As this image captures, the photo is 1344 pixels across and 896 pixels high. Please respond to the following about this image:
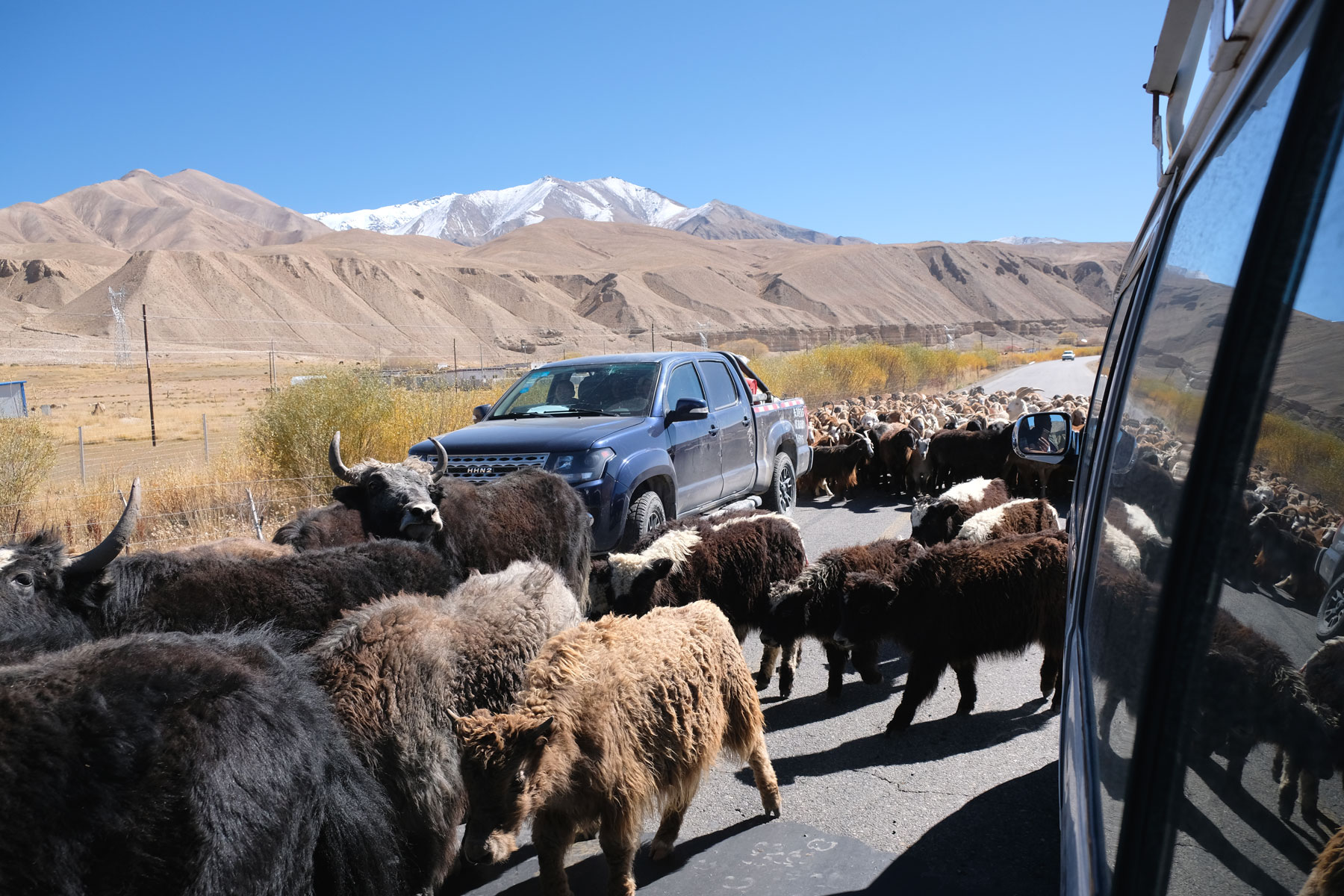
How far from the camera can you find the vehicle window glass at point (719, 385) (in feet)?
33.9

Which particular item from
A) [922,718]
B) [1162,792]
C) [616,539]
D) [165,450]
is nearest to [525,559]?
[616,539]

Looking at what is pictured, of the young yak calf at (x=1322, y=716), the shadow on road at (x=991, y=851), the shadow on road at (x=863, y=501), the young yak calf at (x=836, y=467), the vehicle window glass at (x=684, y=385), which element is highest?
the young yak calf at (x=1322, y=716)

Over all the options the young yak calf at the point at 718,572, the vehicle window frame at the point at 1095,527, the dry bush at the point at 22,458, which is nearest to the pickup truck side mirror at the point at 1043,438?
the vehicle window frame at the point at 1095,527

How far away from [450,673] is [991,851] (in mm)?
2660

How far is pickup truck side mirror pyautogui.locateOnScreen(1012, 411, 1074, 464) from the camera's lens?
4633 millimetres

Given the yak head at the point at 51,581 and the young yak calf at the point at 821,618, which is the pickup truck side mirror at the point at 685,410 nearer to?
the young yak calf at the point at 821,618

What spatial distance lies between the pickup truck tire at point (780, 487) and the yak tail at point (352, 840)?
8.65 meters

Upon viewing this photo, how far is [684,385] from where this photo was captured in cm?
996

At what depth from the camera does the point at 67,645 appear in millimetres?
4297

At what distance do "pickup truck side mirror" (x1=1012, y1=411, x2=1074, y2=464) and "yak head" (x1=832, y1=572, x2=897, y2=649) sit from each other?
4.84ft

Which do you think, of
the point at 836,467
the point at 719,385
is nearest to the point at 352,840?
the point at 719,385

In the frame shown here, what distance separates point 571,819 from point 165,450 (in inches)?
1032

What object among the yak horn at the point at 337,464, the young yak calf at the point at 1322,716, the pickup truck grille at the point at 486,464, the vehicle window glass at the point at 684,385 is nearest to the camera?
the young yak calf at the point at 1322,716

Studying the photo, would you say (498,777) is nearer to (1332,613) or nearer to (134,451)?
(1332,613)
